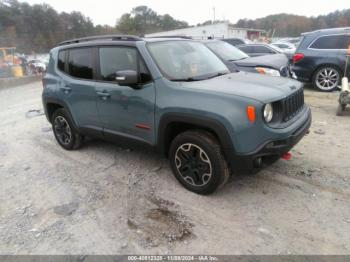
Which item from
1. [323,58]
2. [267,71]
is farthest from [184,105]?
[323,58]

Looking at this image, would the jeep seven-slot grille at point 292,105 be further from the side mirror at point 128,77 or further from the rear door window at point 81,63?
the rear door window at point 81,63

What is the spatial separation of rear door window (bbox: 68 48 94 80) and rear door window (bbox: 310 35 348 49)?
723cm

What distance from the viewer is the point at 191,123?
328 centimetres

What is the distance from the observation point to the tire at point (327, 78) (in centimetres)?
859

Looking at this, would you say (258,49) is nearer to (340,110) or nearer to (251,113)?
(340,110)

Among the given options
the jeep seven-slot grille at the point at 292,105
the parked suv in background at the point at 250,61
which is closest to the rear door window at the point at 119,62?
the jeep seven-slot grille at the point at 292,105

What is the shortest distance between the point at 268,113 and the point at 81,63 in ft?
9.80

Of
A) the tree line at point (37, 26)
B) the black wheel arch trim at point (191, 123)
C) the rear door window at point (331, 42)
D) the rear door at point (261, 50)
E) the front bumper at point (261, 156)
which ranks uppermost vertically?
the tree line at point (37, 26)

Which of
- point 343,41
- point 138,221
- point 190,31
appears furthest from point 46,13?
point 138,221

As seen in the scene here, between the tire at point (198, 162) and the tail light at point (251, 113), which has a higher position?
the tail light at point (251, 113)

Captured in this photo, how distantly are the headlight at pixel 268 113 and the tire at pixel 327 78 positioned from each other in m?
6.74

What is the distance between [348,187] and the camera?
3.54 meters

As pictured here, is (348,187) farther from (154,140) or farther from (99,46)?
(99,46)

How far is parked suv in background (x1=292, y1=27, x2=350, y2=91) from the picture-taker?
8.53 m
